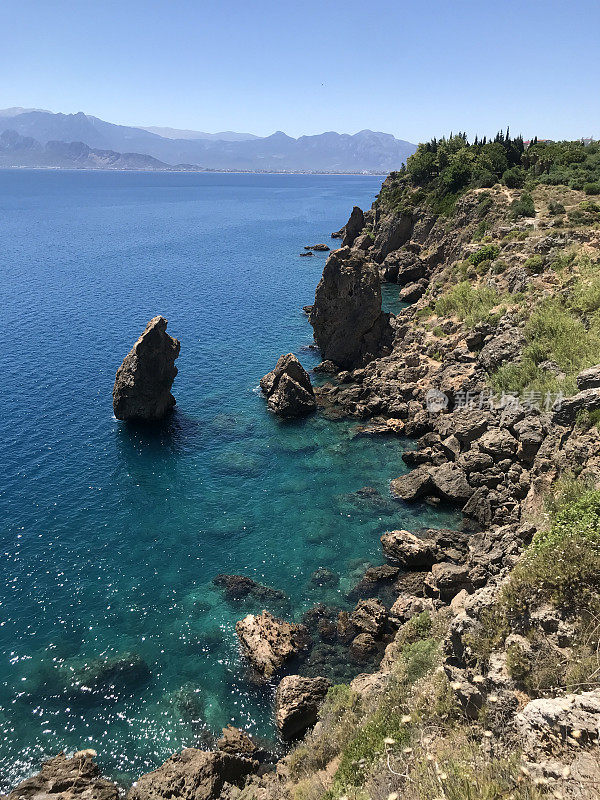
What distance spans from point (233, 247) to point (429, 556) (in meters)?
140

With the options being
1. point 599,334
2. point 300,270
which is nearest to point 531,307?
point 599,334

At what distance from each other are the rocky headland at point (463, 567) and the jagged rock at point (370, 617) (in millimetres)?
109

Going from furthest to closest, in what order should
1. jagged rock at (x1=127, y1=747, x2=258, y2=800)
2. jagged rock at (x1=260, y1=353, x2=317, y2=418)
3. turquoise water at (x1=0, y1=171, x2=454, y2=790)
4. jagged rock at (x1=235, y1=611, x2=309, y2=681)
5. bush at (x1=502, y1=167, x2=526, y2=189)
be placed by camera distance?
1. bush at (x1=502, y1=167, x2=526, y2=189)
2. jagged rock at (x1=260, y1=353, x2=317, y2=418)
3. jagged rock at (x1=235, y1=611, x2=309, y2=681)
4. turquoise water at (x1=0, y1=171, x2=454, y2=790)
5. jagged rock at (x1=127, y1=747, x2=258, y2=800)

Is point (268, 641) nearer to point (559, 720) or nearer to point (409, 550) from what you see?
point (409, 550)

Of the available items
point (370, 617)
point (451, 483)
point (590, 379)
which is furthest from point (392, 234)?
point (370, 617)

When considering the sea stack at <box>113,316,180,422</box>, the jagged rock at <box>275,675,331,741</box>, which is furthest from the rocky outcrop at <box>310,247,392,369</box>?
the jagged rock at <box>275,675,331,741</box>

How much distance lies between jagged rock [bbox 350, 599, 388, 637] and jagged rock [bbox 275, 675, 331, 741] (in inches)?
175

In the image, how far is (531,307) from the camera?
50.4 m

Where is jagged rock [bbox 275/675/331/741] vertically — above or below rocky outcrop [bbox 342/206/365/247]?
below

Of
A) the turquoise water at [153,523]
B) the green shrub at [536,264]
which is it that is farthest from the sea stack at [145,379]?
the green shrub at [536,264]

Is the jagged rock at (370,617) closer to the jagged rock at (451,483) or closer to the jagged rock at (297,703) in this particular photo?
the jagged rock at (297,703)

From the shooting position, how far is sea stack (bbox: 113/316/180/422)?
54.9m

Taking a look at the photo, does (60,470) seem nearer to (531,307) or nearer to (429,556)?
(429,556)

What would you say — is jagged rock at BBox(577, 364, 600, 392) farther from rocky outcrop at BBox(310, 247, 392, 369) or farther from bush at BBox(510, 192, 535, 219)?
bush at BBox(510, 192, 535, 219)
